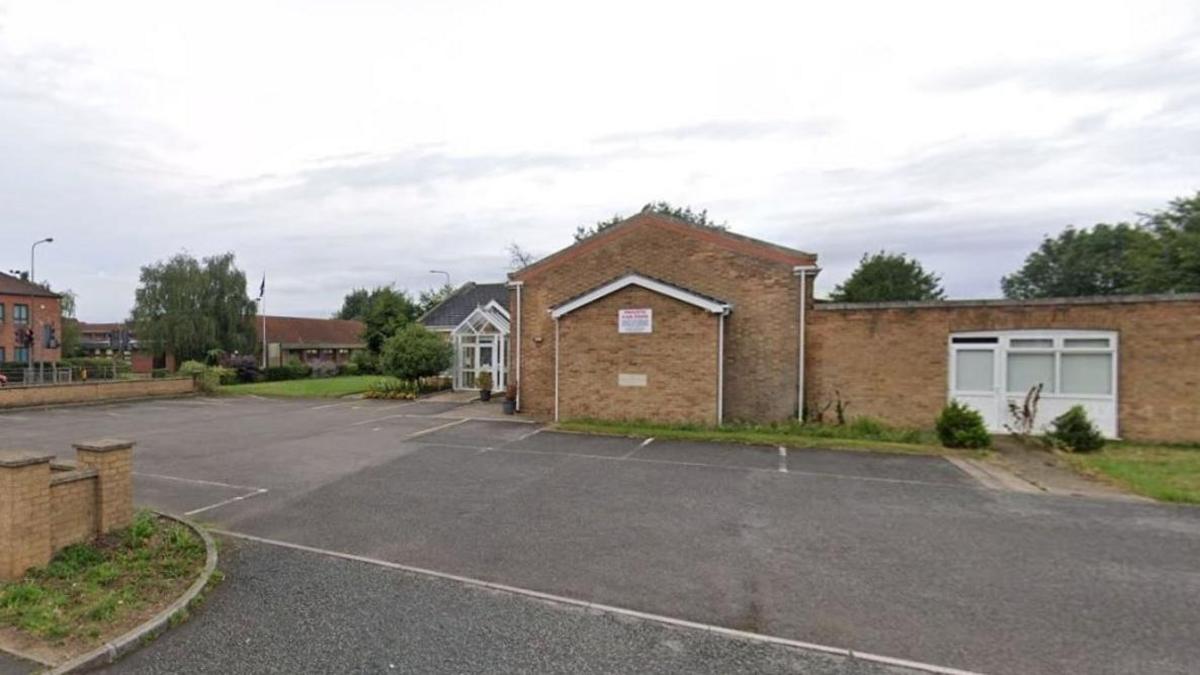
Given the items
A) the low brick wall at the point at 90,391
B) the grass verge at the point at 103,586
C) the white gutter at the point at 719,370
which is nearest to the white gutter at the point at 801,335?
the white gutter at the point at 719,370

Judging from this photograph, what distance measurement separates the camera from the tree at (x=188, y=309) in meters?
44.9

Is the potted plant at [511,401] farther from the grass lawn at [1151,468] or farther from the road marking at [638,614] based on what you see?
the grass lawn at [1151,468]

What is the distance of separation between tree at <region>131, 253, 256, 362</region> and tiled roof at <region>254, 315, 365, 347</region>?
270 inches

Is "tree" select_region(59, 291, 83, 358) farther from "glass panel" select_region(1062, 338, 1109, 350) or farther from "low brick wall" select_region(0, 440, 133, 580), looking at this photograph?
"glass panel" select_region(1062, 338, 1109, 350)

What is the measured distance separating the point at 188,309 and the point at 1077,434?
55115 millimetres

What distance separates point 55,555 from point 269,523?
198 centimetres

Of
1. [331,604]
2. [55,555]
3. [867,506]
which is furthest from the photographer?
[867,506]

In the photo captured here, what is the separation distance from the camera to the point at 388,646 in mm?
4047

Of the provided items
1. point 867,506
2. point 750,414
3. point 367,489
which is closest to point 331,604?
point 367,489

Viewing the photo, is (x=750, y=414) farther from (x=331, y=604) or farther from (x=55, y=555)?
(x=55, y=555)

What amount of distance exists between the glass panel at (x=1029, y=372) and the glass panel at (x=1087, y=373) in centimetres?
29

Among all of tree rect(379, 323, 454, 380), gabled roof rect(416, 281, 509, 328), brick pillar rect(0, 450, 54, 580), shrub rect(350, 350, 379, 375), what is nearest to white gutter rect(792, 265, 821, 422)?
brick pillar rect(0, 450, 54, 580)

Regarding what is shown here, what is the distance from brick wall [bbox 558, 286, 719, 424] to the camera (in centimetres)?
1495

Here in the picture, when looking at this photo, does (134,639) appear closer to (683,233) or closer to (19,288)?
(683,233)
